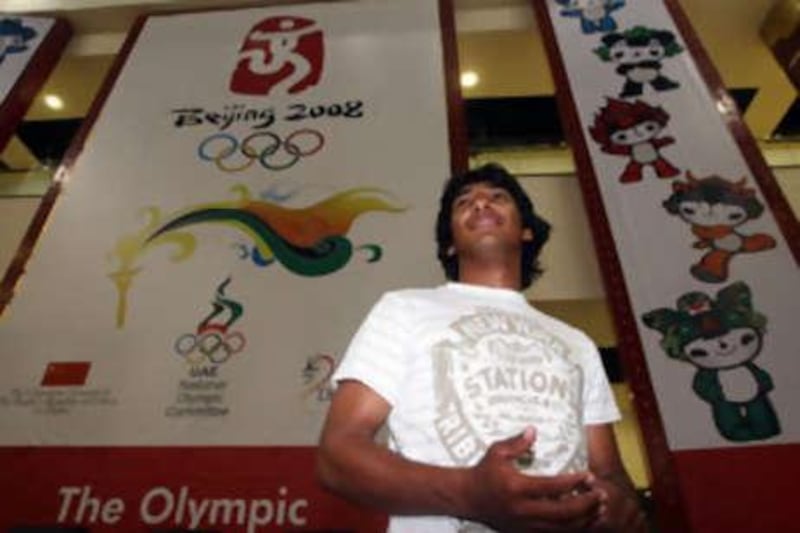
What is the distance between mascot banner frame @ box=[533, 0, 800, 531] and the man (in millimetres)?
1182

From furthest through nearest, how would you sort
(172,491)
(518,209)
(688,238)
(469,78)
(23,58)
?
(469,78) → (23,58) → (688,238) → (172,491) → (518,209)

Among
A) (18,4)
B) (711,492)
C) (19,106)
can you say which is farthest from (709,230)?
(18,4)

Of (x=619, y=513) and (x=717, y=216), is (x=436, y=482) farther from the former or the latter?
(x=717, y=216)

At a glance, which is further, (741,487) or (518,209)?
(741,487)

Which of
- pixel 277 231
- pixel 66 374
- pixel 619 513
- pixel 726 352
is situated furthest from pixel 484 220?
pixel 66 374

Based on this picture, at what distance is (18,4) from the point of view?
4992 mm

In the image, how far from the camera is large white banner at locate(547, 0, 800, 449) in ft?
7.88

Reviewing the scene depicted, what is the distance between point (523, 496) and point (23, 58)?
15.6 ft

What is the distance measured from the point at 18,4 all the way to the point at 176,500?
14.1 feet

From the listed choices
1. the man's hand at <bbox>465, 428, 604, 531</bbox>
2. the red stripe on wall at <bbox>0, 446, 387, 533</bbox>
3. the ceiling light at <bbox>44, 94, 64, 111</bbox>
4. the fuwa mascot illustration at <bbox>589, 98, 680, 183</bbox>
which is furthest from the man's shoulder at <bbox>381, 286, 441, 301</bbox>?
the ceiling light at <bbox>44, 94, 64, 111</bbox>

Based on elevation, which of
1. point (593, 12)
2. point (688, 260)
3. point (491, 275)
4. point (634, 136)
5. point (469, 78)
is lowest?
point (491, 275)

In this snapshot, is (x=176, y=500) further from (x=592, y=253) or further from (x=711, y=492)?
(x=592, y=253)

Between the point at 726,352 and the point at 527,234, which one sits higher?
the point at 726,352

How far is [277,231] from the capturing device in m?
3.21
